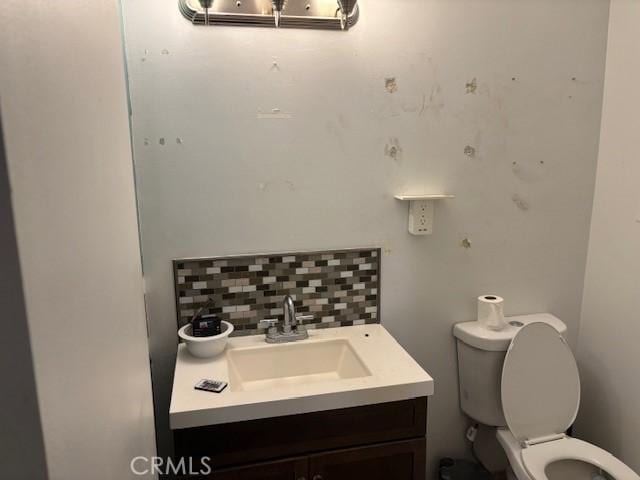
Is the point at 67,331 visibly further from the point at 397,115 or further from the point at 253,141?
the point at 397,115

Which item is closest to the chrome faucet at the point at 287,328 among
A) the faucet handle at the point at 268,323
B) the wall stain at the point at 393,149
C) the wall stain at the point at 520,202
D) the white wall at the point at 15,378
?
the faucet handle at the point at 268,323

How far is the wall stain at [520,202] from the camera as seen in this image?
1.86 meters

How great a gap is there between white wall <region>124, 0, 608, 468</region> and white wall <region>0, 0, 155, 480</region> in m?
0.80

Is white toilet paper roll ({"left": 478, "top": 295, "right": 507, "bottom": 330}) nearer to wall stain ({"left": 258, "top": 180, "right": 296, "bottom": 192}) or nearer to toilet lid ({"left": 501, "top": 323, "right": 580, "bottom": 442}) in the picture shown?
toilet lid ({"left": 501, "top": 323, "right": 580, "bottom": 442})

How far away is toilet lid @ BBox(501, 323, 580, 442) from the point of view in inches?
67.3

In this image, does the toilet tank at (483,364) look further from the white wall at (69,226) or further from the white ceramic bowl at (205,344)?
the white wall at (69,226)

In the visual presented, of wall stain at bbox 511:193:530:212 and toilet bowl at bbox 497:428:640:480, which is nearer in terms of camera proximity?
toilet bowl at bbox 497:428:640:480

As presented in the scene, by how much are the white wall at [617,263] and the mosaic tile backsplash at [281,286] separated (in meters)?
0.93

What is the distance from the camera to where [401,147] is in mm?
1720

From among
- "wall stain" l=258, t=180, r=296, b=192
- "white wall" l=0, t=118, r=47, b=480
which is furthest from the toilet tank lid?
"white wall" l=0, t=118, r=47, b=480

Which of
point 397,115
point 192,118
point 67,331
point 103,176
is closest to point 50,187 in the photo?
point 67,331

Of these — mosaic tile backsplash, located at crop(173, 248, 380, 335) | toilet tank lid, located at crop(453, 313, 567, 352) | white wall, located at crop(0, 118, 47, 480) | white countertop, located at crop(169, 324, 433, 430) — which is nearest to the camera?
white wall, located at crop(0, 118, 47, 480)

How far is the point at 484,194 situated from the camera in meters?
1.82

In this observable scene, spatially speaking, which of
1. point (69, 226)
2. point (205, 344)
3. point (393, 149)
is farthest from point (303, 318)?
point (69, 226)
